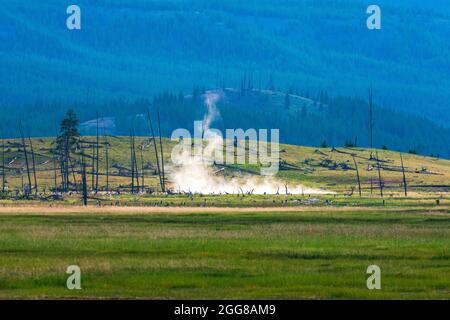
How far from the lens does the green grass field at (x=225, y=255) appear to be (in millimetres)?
49469

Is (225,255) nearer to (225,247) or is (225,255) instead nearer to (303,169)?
(225,247)

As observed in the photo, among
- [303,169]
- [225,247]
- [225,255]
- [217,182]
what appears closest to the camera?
[225,255]

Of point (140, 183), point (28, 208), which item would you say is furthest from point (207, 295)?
point (140, 183)

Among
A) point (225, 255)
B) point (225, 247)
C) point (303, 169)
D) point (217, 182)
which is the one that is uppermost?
point (303, 169)

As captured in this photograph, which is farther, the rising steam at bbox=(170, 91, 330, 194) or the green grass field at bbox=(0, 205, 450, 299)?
the rising steam at bbox=(170, 91, 330, 194)

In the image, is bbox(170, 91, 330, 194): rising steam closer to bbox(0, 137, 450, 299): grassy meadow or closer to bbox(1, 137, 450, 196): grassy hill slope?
bbox(1, 137, 450, 196): grassy hill slope

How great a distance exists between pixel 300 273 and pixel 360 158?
139 metres

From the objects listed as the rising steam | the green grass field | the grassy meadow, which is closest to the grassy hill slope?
the rising steam

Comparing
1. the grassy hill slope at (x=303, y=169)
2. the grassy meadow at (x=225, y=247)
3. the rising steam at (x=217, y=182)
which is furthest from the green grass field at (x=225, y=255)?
the grassy hill slope at (x=303, y=169)

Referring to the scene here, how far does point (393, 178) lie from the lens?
553 feet

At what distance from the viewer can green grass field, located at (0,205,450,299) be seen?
49.5 metres

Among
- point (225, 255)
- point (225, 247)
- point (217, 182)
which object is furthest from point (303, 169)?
point (225, 255)

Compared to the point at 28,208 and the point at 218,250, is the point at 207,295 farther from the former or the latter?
the point at 28,208

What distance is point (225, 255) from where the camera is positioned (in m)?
60.3
